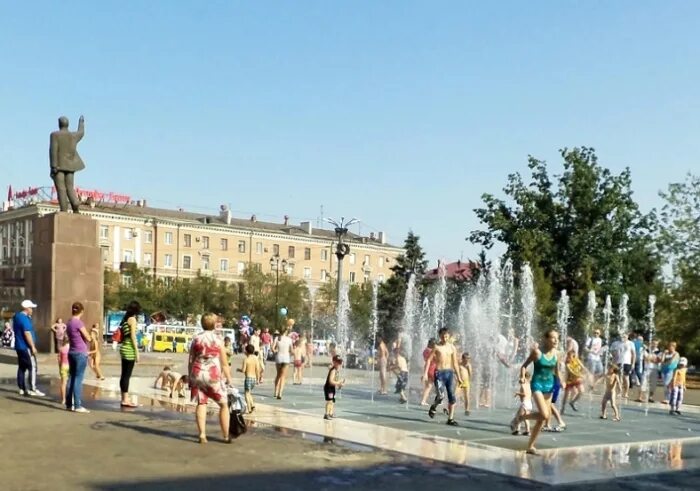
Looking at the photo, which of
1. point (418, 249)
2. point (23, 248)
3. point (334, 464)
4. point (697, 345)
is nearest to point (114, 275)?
point (23, 248)

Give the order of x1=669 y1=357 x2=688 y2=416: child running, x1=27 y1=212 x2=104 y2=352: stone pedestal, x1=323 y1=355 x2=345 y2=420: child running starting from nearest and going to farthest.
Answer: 1. x1=323 y1=355 x2=345 y2=420: child running
2. x1=669 y1=357 x2=688 y2=416: child running
3. x1=27 y1=212 x2=104 y2=352: stone pedestal

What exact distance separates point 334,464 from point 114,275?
73132mm

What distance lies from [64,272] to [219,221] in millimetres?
85576

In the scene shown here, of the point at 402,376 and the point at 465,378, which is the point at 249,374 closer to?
the point at 465,378

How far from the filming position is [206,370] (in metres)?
10.9

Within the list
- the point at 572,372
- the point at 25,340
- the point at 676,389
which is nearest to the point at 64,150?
the point at 25,340

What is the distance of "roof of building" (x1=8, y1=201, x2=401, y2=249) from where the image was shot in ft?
322

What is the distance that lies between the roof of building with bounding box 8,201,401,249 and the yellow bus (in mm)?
46223

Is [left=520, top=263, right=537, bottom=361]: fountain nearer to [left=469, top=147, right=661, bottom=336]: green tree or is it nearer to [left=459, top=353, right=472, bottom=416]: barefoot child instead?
[left=469, top=147, right=661, bottom=336]: green tree

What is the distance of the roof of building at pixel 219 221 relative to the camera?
9806 centimetres

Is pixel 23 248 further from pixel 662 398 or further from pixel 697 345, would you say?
pixel 662 398

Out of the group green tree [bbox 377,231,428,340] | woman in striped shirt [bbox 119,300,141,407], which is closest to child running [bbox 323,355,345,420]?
woman in striped shirt [bbox 119,300,141,407]

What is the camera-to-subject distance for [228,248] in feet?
336

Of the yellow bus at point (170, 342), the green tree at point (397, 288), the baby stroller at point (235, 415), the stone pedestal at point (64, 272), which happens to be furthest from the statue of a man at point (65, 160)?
the green tree at point (397, 288)
